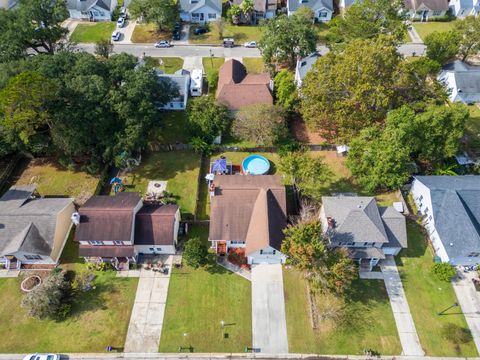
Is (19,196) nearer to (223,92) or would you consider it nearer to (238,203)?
(238,203)

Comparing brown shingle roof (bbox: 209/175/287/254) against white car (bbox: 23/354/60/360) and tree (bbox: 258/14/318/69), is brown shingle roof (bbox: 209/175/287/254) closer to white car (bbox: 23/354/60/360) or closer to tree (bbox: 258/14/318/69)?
white car (bbox: 23/354/60/360)

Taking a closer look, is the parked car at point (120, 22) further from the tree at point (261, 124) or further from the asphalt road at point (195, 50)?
the tree at point (261, 124)

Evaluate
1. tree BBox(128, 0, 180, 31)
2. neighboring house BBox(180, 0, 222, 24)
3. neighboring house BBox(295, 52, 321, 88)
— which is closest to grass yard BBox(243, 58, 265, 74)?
neighboring house BBox(295, 52, 321, 88)

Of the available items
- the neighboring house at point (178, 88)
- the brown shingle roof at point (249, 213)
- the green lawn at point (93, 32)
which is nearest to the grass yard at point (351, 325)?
the brown shingle roof at point (249, 213)

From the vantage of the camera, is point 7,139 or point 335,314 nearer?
point 335,314

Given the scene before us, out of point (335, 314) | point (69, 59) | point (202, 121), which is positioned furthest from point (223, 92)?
point (335, 314)

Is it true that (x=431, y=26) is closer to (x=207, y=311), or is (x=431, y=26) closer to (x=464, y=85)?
(x=464, y=85)
